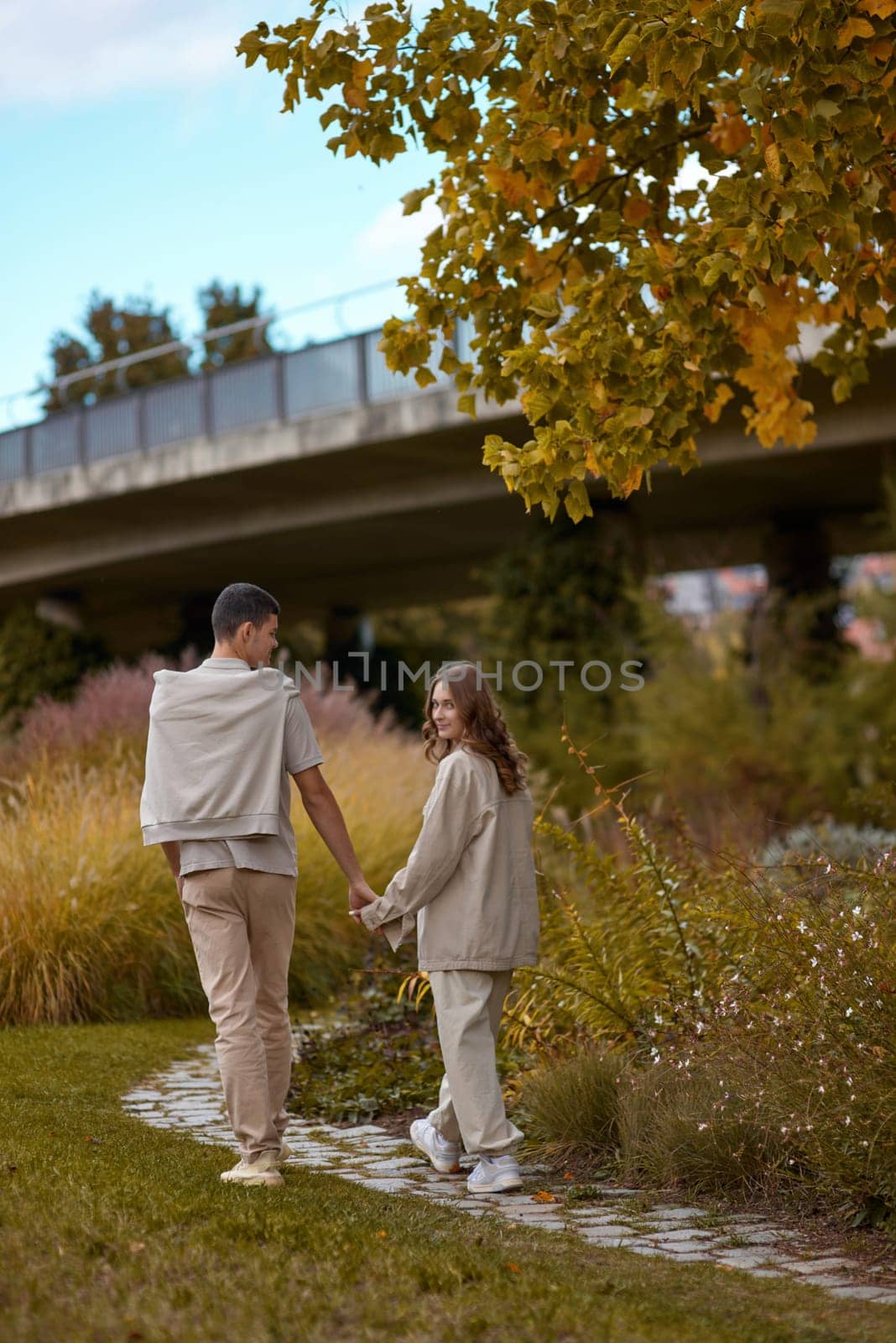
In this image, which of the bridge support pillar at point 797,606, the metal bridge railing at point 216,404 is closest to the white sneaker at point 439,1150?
the metal bridge railing at point 216,404

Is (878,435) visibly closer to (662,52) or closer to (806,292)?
(806,292)

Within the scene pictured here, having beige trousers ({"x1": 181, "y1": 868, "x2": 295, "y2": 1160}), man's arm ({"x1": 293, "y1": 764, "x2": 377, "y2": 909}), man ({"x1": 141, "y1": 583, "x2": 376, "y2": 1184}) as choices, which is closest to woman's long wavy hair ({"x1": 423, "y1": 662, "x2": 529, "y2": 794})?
man's arm ({"x1": 293, "y1": 764, "x2": 377, "y2": 909})

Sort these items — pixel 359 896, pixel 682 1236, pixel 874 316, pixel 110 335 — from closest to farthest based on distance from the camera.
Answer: pixel 682 1236, pixel 359 896, pixel 874 316, pixel 110 335

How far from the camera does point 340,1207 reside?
4117 mm

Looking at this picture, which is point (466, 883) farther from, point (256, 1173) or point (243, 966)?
point (256, 1173)

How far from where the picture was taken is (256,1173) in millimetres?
4406

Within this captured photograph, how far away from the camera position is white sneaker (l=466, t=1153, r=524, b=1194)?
457cm

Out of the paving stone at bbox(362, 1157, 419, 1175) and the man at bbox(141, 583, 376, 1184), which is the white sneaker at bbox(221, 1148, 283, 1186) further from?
the paving stone at bbox(362, 1157, 419, 1175)

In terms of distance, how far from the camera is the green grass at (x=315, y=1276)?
2.95 metres

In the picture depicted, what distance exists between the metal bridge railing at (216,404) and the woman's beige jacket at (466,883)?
39.8ft

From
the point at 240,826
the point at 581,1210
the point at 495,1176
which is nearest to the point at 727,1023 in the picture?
the point at 581,1210

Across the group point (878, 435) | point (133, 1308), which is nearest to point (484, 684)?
point (133, 1308)

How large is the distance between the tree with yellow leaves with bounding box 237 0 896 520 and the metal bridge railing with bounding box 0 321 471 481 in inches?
392

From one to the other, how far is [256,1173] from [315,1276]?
1.17 metres
